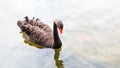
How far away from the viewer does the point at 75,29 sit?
8.66 meters

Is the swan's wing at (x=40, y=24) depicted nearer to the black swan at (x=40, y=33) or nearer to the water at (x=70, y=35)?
the black swan at (x=40, y=33)

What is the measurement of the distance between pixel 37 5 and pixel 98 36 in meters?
2.59

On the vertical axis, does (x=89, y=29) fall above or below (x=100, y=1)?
below

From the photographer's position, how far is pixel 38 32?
8.53 meters

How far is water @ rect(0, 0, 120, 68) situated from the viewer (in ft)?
24.8

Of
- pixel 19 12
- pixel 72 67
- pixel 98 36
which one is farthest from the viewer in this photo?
pixel 19 12

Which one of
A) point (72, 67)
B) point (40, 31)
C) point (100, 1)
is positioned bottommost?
point (72, 67)

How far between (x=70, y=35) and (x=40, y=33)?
72 centimetres

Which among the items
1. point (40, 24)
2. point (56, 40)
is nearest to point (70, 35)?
point (56, 40)

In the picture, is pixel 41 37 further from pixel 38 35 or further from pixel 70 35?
pixel 70 35

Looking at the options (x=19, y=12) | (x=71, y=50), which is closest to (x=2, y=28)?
(x=19, y=12)

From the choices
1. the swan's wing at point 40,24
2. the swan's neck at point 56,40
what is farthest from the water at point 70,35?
the swan's wing at point 40,24

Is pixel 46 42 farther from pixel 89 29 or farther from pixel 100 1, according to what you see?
pixel 100 1

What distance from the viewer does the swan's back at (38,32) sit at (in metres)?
8.43
